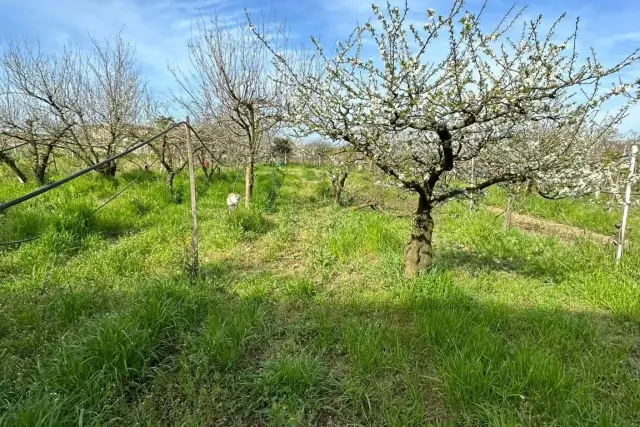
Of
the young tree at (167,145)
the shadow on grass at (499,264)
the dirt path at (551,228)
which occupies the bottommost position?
the shadow on grass at (499,264)

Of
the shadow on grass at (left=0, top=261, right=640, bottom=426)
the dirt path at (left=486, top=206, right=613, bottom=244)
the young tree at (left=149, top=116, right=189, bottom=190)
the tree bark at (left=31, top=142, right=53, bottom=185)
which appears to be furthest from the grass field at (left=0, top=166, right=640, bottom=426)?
Result: the tree bark at (left=31, top=142, right=53, bottom=185)

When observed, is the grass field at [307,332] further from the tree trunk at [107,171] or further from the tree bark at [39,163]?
the tree bark at [39,163]

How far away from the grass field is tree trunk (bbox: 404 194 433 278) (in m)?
0.17

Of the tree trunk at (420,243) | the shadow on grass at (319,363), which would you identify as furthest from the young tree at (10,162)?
the tree trunk at (420,243)

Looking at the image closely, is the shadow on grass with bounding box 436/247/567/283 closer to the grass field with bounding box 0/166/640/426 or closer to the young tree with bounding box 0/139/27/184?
the grass field with bounding box 0/166/640/426

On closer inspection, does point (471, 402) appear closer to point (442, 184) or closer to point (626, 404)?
point (626, 404)

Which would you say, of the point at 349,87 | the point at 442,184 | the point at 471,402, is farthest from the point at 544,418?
the point at 349,87

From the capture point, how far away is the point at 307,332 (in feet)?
9.66

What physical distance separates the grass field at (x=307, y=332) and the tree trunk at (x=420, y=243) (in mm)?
167

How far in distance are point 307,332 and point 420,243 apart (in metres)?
1.74

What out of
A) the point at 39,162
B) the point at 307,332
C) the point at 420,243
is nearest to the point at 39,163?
the point at 39,162

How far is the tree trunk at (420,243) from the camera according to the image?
383 centimetres

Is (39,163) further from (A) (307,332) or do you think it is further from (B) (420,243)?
(B) (420,243)

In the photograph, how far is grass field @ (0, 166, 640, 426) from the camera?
210cm
